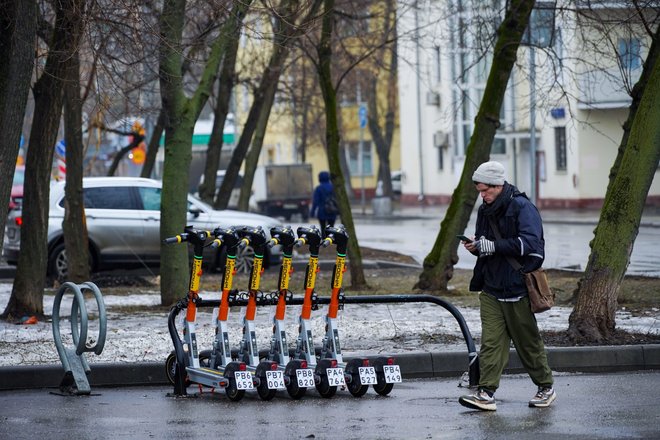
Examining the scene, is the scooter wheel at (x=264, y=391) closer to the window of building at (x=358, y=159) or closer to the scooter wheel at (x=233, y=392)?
the scooter wheel at (x=233, y=392)

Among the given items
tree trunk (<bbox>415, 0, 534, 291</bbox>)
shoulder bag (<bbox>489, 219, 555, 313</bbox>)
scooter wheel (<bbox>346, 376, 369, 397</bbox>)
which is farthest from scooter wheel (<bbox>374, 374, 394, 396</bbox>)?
tree trunk (<bbox>415, 0, 534, 291</bbox>)

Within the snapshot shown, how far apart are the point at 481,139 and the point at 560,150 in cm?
3073

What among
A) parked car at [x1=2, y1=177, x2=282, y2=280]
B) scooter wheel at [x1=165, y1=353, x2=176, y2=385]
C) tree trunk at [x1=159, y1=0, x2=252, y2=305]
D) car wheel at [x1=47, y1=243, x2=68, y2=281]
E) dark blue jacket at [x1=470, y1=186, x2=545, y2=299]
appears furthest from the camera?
parked car at [x1=2, y1=177, x2=282, y2=280]

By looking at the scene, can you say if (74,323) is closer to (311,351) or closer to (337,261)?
(311,351)

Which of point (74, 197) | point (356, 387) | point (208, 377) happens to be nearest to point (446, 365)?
point (356, 387)

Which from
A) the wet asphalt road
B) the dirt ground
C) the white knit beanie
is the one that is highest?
the white knit beanie

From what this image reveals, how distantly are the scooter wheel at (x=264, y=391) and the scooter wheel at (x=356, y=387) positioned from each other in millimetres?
558

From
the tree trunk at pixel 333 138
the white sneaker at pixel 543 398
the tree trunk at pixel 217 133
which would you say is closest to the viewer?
the white sneaker at pixel 543 398

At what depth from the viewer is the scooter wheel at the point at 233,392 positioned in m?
9.05

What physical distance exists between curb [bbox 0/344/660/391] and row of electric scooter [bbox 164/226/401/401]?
0.94 m

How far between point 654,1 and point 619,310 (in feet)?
11.0

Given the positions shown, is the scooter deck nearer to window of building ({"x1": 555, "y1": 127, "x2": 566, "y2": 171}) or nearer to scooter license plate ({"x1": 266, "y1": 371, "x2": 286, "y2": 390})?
scooter license plate ({"x1": 266, "y1": 371, "x2": 286, "y2": 390})

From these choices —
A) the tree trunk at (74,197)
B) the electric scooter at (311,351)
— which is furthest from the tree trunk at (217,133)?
the electric scooter at (311,351)

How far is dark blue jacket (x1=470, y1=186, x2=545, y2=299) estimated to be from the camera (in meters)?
8.50
